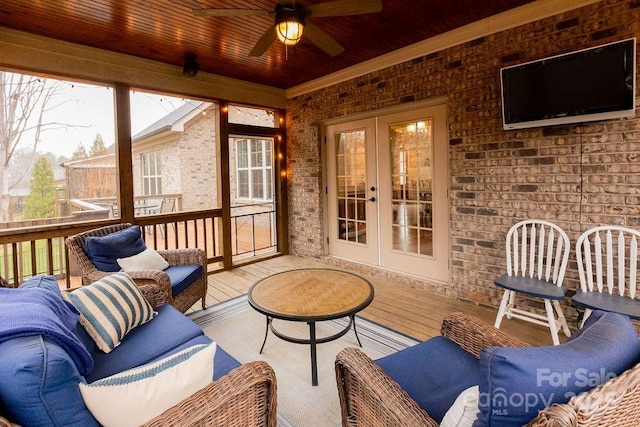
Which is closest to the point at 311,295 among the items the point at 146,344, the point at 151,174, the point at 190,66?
the point at 146,344

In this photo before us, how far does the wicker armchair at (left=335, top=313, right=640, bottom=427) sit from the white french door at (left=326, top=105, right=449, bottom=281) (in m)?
2.32

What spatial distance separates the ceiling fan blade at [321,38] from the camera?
8.44 feet

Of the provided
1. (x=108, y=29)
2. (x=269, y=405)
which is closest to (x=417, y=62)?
(x=108, y=29)

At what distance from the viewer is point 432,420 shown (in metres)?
1.12

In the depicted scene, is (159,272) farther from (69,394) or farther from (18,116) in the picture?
(18,116)

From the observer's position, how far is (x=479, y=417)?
3.05 ft

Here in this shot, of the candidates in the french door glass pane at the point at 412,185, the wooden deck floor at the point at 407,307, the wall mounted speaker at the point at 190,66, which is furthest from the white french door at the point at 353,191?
the wall mounted speaker at the point at 190,66

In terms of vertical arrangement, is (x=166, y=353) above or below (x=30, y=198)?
below

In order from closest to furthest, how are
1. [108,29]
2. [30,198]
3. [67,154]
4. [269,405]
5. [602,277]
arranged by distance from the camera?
[269,405], [602,277], [108,29], [30,198], [67,154]

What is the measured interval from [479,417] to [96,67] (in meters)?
4.52

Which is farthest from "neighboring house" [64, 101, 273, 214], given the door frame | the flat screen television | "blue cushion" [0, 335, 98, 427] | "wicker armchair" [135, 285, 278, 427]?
"blue cushion" [0, 335, 98, 427]

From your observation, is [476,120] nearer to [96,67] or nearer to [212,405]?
[212,405]

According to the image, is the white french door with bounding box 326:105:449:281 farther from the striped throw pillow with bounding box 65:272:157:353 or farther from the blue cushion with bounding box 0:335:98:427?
the blue cushion with bounding box 0:335:98:427

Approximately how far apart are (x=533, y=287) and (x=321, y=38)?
2.54m
